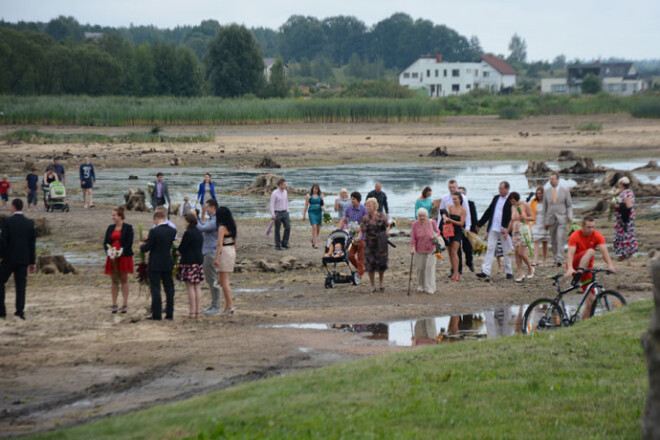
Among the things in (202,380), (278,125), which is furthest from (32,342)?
(278,125)

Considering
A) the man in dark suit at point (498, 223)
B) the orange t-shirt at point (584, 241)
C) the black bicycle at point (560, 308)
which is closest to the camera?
the black bicycle at point (560, 308)

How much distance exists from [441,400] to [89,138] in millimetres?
54568

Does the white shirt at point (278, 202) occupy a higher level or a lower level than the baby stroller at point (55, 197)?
higher

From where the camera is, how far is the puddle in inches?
535

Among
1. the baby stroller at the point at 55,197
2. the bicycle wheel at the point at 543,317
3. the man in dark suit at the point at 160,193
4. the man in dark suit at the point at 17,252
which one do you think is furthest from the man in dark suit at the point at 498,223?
the baby stroller at the point at 55,197

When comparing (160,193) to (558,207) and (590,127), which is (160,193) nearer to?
(558,207)

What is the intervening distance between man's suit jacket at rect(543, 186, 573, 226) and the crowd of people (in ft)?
0.07

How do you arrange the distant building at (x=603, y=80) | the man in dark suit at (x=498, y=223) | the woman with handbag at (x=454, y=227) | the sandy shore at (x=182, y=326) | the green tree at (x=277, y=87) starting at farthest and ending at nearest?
the distant building at (x=603, y=80) → the green tree at (x=277, y=87) → the woman with handbag at (x=454, y=227) → the man in dark suit at (x=498, y=223) → the sandy shore at (x=182, y=326)

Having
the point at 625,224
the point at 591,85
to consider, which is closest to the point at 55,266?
the point at 625,224

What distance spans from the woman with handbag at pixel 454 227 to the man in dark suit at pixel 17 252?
7.98 metres

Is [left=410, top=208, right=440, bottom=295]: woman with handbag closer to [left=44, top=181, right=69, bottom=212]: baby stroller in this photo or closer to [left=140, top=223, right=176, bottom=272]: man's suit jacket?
[left=140, top=223, right=176, bottom=272]: man's suit jacket

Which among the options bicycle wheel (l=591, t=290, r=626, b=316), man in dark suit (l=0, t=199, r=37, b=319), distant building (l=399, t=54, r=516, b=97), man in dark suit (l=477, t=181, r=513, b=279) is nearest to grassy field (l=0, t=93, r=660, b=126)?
distant building (l=399, t=54, r=516, b=97)

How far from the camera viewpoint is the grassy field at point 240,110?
235 feet

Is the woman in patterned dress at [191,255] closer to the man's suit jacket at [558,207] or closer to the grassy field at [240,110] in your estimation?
the man's suit jacket at [558,207]
